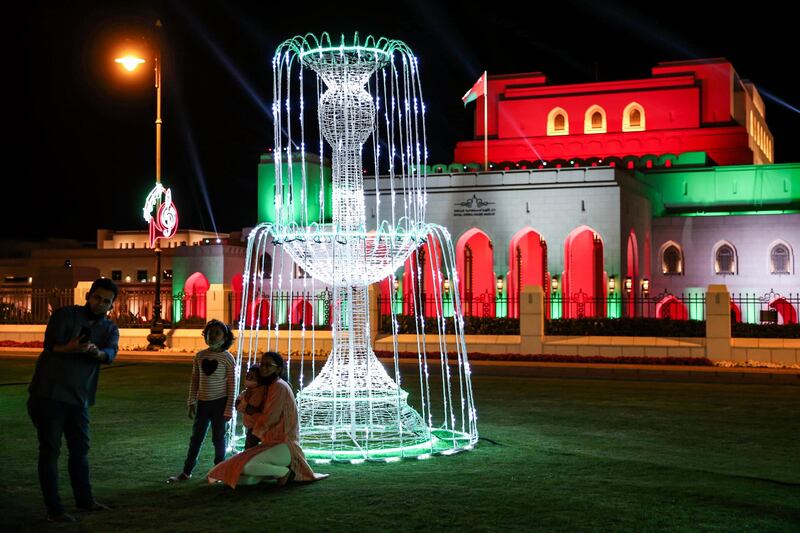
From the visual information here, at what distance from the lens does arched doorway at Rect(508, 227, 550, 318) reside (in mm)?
38875

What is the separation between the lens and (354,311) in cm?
1224

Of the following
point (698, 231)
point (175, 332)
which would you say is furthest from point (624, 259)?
point (175, 332)

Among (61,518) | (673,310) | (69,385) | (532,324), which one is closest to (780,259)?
(673,310)

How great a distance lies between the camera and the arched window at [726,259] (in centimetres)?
4266

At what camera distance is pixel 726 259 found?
1682 inches

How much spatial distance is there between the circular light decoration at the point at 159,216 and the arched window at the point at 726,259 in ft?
76.1

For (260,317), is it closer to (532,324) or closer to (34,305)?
(532,324)

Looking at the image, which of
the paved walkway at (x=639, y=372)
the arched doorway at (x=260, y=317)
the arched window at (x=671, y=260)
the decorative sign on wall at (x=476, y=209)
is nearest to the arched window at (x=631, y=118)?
the arched window at (x=671, y=260)

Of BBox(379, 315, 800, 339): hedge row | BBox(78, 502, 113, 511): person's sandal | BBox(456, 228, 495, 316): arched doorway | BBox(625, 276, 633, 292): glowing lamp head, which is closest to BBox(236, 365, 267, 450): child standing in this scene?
BBox(78, 502, 113, 511): person's sandal

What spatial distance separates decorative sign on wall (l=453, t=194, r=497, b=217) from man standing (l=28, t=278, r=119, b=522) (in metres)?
31.5

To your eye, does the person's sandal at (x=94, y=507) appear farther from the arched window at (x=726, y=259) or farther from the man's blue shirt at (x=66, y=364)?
the arched window at (x=726, y=259)

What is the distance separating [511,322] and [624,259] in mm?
12528

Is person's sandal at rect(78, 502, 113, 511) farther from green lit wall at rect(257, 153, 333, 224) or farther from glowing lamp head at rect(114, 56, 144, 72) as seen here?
green lit wall at rect(257, 153, 333, 224)

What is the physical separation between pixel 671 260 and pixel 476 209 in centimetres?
1038
